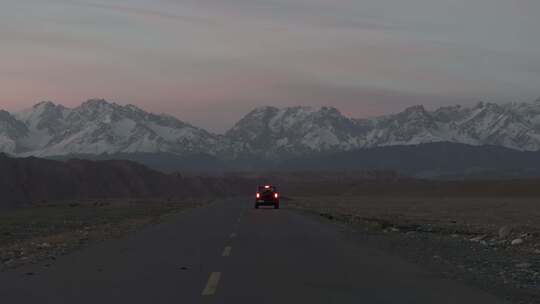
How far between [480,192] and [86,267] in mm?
147274

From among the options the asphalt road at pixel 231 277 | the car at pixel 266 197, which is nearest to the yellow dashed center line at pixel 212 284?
the asphalt road at pixel 231 277

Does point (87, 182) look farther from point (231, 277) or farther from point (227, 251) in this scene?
point (231, 277)

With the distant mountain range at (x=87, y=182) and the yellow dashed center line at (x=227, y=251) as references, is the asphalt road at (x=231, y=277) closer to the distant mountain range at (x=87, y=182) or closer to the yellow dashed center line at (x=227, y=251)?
the yellow dashed center line at (x=227, y=251)

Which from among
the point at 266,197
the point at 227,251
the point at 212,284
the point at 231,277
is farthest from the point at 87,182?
the point at 212,284

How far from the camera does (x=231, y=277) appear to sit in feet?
52.9

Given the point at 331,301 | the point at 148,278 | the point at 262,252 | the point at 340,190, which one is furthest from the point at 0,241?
the point at 340,190

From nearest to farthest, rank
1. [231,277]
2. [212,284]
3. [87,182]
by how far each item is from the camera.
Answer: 1. [212,284]
2. [231,277]
3. [87,182]

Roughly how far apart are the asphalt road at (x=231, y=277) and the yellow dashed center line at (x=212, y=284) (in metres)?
0.02

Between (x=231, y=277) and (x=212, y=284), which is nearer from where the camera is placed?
(x=212, y=284)

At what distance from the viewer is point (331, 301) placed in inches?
524

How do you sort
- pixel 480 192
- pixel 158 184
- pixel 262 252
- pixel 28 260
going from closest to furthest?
1. pixel 28 260
2. pixel 262 252
3. pixel 480 192
4. pixel 158 184

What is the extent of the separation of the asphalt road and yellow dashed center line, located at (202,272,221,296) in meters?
0.02

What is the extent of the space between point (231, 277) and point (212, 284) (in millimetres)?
1119

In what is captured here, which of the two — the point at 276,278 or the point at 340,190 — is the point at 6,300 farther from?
the point at 340,190
